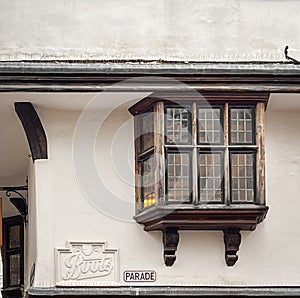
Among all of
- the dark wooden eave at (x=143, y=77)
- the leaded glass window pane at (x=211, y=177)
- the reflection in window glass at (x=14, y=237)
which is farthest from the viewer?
the reflection in window glass at (x=14, y=237)

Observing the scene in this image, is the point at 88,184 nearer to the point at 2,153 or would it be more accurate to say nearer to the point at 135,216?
the point at 135,216

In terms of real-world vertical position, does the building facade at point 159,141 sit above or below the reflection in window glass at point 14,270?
above

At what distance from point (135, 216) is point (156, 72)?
149 cm

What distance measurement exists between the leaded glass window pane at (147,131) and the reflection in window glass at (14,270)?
5029 mm

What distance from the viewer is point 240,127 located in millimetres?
12992

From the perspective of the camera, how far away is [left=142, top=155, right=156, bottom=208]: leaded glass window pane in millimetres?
12938

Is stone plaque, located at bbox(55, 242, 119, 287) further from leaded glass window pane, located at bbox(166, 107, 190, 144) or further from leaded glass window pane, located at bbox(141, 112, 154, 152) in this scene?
leaded glass window pane, located at bbox(166, 107, 190, 144)

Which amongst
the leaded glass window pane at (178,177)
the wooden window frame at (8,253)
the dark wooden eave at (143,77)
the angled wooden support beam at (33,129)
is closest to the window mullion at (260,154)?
the dark wooden eave at (143,77)

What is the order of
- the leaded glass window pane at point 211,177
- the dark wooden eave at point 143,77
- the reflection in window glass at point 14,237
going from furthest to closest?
the reflection in window glass at point 14,237
the leaded glass window pane at point 211,177
the dark wooden eave at point 143,77

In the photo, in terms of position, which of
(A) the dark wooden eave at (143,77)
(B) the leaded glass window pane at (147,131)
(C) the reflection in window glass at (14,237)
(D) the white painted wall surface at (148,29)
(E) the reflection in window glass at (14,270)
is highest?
(D) the white painted wall surface at (148,29)

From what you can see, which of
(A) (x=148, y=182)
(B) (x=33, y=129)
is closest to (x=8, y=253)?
(B) (x=33, y=129)

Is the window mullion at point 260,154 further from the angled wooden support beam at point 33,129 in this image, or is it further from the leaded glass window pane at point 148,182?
the angled wooden support beam at point 33,129

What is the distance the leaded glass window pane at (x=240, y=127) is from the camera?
42.6ft

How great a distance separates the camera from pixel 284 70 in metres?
12.8
